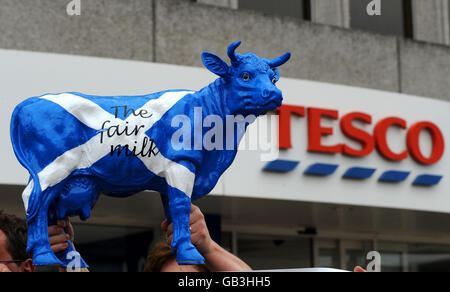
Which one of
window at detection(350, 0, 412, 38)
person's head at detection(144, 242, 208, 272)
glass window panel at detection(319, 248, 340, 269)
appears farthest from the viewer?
glass window panel at detection(319, 248, 340, 269)

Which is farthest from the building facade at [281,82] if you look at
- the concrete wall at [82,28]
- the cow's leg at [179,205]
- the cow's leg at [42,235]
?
the cow's leg at [179,205]

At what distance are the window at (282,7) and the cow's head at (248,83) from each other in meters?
6.83

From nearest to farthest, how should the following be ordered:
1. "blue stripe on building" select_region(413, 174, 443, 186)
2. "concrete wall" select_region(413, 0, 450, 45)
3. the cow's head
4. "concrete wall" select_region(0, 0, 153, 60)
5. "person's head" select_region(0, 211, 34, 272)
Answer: the cow's head
"person's head" select_region(0, 211, 34, 272)
"concrete wall" select_region(0, 0, 153, 60)
"blue stripe on building" select_region(413, 174, 443, 186)
"concrete wall" select_region(413, 0, 450, 45)

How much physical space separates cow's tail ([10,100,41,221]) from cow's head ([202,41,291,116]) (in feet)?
2.36

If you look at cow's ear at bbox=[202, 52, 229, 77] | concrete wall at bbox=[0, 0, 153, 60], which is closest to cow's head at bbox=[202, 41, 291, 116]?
cow's ear at bbox=[202, 52, 229, 77]

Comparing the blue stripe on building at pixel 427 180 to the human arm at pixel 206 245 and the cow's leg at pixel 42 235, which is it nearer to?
the human arm at pixel 206 245

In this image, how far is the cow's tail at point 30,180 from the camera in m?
2.75

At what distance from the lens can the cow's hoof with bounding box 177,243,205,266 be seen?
271 centimetres

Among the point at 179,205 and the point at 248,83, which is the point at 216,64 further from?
the point at 179,205

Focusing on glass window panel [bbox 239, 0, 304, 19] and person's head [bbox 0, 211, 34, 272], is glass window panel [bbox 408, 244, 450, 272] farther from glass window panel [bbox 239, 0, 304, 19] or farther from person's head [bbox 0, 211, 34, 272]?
person's head [bbox 0, 211, 34, 272]

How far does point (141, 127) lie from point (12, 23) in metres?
5.63

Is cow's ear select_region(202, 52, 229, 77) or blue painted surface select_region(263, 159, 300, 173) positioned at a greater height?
blue painted surface select_region(263, 159, 300, 173)

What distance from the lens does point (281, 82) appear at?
831 cm

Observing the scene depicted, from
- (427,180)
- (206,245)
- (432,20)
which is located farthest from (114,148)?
(432,20)
